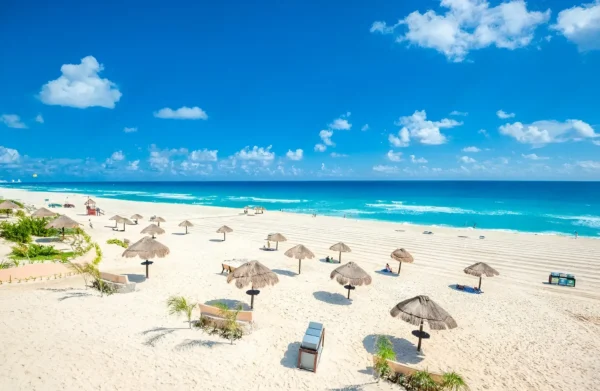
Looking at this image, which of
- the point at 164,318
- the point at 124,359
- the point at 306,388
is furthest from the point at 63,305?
the point at 306,388

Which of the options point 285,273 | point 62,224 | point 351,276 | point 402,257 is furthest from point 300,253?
point 62,224

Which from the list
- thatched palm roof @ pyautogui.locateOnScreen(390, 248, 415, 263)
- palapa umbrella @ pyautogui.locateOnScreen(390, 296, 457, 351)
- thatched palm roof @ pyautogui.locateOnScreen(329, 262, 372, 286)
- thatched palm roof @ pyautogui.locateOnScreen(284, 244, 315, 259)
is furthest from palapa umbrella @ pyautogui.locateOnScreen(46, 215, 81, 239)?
palapa umbrella @ pyautogui.locateOnScreen(390, 296, 457, 351)

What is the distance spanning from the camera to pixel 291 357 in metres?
8.25

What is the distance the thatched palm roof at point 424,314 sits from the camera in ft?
28.0

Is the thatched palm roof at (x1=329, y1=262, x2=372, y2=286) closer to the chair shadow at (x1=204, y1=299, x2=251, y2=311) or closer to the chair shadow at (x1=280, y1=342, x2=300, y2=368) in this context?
the chair shadow at (x1=280, y1=342, x2=300, y2=368)

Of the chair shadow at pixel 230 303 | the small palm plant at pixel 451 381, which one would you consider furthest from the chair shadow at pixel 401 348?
the chair shadow at pixel 230 303

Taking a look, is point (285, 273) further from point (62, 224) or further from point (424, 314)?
point (62, 224)

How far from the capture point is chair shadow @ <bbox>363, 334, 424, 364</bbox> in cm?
878

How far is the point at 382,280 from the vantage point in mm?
15492

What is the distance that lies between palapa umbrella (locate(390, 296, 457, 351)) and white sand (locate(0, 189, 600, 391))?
1.12 metres

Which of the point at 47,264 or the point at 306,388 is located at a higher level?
the point at 47,264

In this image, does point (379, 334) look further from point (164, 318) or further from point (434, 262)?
point (434, 262)

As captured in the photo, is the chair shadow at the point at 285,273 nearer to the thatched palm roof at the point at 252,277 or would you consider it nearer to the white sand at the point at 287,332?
the white sand at the point at 287,332

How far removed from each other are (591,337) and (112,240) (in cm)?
2304
